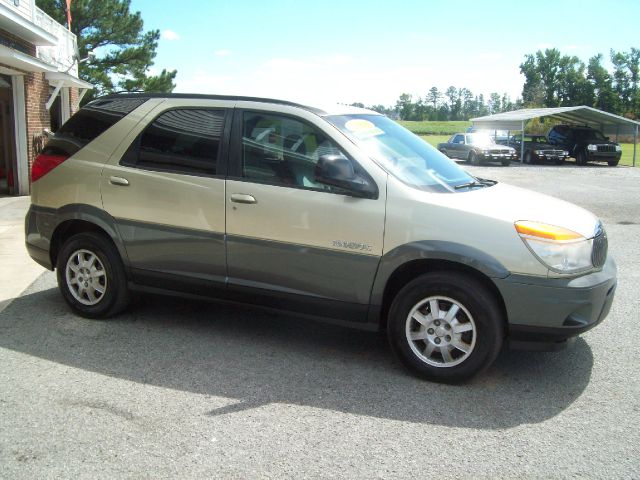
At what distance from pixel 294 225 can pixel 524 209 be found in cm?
152

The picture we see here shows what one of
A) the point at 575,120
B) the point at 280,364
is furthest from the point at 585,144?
the point at 280,364

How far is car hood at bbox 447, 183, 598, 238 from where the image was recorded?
3.85 metres

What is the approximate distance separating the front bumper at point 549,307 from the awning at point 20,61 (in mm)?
11612

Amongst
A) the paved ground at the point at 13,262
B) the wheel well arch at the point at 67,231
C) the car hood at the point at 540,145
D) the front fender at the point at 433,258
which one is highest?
the car hood at the point at 540,145

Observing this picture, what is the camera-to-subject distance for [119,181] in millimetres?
4820

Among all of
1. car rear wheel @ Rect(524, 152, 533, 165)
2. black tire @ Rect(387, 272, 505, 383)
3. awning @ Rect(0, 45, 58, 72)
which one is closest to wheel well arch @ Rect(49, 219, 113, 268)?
black tire @ Rect(387, 272, 505, 383)

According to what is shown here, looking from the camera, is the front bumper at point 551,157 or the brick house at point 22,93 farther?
the front bumper at point 551,157

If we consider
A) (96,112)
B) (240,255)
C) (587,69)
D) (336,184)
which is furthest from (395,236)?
(587,69)

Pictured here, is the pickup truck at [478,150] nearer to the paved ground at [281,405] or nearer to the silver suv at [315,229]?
the paved ground at [281,405]

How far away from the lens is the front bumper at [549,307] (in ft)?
12.1

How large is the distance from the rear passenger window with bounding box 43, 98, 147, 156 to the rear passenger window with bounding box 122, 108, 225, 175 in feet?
1.16

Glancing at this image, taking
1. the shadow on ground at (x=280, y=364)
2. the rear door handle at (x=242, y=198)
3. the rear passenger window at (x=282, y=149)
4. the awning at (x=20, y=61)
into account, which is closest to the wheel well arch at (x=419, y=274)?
the shadow on ground at (x=280, y=364)

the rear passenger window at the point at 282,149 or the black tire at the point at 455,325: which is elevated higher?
the rear passenger window at the point at 282,149

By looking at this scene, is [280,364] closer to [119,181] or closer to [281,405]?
[281,405]
